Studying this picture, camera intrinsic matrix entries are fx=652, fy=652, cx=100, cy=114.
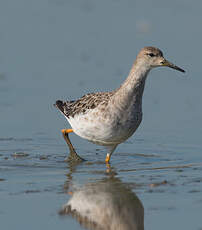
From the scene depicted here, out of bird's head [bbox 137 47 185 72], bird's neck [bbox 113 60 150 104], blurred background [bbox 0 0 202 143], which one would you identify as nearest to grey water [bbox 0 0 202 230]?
blurred background [bbox 0 0 202 143]

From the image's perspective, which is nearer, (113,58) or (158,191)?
(158,191)

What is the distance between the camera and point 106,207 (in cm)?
771

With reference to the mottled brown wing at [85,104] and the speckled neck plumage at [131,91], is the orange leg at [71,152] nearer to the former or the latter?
the mottled brown wing at [85,104]

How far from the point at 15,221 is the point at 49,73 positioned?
28.1 ft

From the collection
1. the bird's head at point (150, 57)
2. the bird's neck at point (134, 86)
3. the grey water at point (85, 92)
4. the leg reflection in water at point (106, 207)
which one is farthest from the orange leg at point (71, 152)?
the bird's head at point (150, 57)

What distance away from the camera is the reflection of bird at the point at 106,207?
720cm

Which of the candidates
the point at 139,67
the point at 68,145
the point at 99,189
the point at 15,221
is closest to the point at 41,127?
the point at 68,145

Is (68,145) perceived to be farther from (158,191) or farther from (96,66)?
(96,66)

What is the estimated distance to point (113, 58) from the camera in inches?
650

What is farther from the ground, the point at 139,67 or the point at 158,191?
the point at 139,67

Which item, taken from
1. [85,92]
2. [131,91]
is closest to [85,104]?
[131,91]

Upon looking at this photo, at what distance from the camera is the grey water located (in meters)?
7.92

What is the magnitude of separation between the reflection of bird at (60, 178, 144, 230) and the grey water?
0.10 m

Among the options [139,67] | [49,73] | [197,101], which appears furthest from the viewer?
[49,73]
